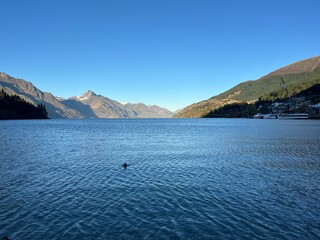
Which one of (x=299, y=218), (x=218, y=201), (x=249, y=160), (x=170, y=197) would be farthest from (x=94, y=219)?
(x=249, y=160)

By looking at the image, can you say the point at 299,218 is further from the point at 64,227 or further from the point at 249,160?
the point at 249,160

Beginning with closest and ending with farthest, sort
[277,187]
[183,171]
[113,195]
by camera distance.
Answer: [113,195]
[277,187]
[183,171]

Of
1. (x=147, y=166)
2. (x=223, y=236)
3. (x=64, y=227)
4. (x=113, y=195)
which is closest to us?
(x=223, y=236)

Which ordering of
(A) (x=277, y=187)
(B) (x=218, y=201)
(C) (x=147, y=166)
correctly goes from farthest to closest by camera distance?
(C) (x=147, y=166), (A) (x=277, y=187), (B) (x=218, y=201)

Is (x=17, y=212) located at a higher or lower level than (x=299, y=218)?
higher

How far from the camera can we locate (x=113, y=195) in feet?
113

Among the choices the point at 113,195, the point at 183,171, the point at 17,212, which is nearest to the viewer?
the point at 17,212

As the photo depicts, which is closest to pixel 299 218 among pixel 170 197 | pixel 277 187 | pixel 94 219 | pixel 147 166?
pixel 277 187

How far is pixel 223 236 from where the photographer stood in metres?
22.9

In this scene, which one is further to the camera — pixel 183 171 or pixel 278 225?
pixel 183 171

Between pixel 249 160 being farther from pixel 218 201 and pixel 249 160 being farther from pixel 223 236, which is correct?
pixel 223 236

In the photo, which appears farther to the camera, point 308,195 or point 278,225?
point 308,195

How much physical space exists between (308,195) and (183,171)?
2015 centimetres

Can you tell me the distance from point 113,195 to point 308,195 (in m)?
23.4
